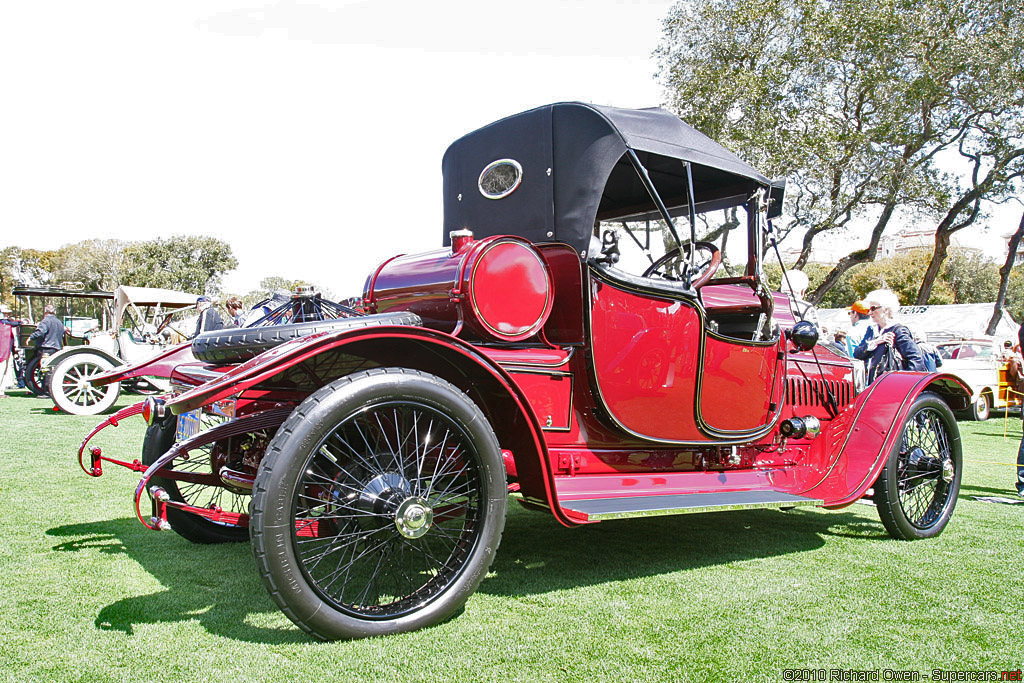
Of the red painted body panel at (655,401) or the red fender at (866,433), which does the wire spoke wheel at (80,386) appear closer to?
the red painted body panel at (655,401)

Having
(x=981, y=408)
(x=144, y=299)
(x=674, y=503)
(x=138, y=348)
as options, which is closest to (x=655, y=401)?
(x=674, y=503)

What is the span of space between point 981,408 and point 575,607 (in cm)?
1344

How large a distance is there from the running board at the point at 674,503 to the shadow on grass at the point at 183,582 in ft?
3.90

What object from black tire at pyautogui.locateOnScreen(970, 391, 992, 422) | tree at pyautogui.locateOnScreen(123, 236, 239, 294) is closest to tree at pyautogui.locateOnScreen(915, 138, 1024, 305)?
black tire at pyautogui.locateOnScreen(970, 391, 992, 422)

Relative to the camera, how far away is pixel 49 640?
2475mm

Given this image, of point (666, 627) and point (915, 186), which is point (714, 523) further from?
point (915, 186)

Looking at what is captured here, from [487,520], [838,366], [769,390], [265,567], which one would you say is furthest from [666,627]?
[838,366]

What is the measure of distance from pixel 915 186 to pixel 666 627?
17976mm

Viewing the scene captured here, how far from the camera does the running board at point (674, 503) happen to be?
2.98 meters

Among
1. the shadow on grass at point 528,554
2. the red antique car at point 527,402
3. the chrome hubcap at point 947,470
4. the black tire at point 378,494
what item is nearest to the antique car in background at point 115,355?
the shadow on grass at point 528,554

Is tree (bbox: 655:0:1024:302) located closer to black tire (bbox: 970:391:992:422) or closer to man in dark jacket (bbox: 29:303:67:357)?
black tire (bbox: 970:391:992:422)

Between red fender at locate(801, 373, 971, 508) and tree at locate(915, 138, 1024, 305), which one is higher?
tree at locate(915, 138, 1024, 305)

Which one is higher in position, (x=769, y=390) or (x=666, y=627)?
(x=769, y=390)

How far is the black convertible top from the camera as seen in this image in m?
3.42
